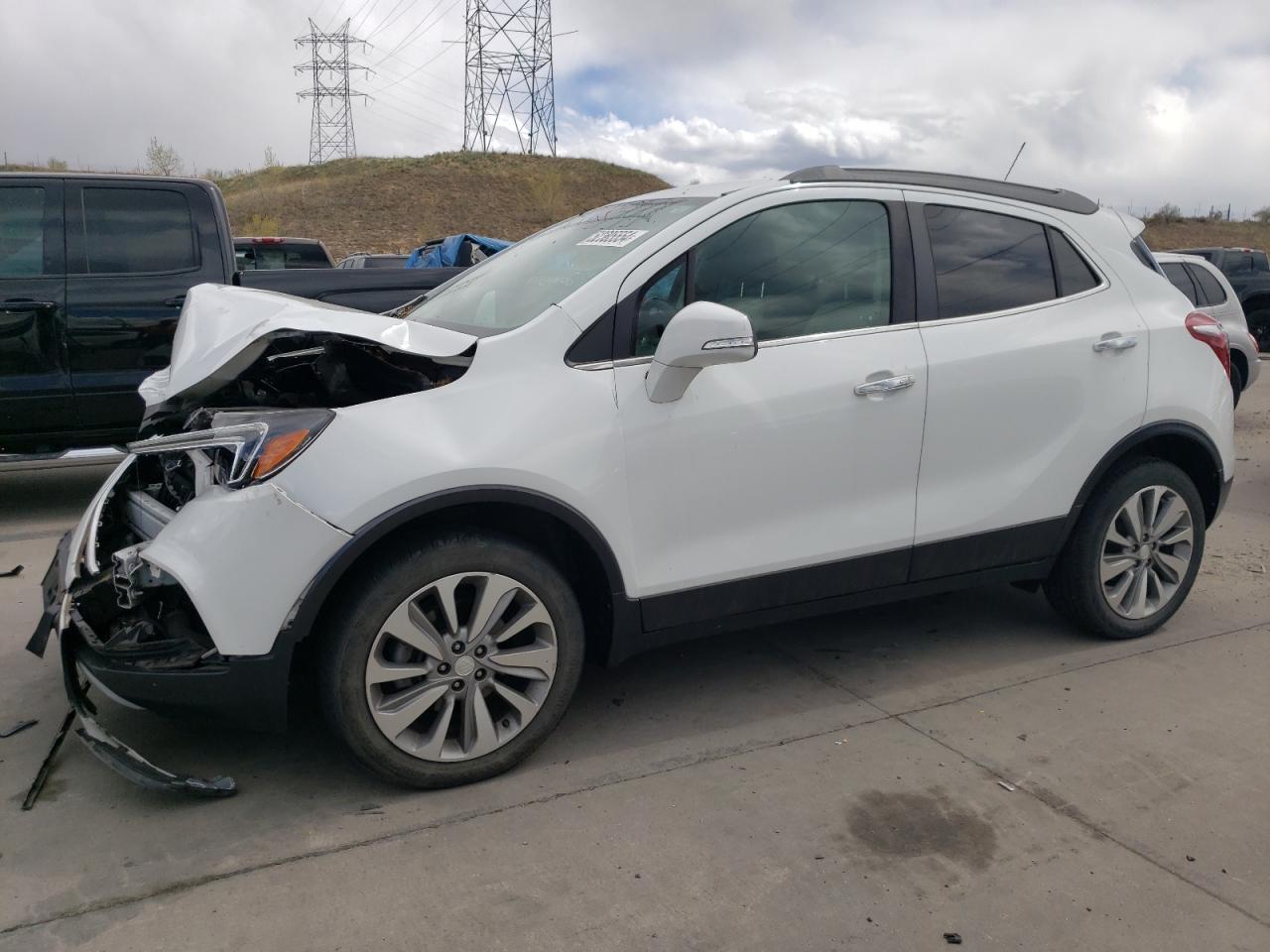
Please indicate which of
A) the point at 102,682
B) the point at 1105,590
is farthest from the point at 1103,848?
the point at 102,682

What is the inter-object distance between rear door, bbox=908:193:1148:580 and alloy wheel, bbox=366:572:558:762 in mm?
1494

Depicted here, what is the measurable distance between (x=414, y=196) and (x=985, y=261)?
5866cm

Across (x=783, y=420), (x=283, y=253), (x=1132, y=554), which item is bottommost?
(x=1132, y=554)

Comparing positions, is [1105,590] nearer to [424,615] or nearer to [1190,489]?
[1190,489]

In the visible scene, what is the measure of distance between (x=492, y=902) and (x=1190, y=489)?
10.9 feet

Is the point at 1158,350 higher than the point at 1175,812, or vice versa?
the point at 1158,350

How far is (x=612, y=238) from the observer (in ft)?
11.9

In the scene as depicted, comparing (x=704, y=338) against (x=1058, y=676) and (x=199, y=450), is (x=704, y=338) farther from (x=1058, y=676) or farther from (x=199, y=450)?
(x=1058, y=676)

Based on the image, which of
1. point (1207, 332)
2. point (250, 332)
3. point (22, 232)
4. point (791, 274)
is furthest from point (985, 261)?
point (22, 232)

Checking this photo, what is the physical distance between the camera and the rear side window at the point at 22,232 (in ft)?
20.2

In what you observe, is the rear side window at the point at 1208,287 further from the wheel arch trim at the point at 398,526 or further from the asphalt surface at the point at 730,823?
the wheel arch trim at the point at 398,526

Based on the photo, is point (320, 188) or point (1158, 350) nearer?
point (1158, 350)

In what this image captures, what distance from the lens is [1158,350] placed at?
13.6 ft

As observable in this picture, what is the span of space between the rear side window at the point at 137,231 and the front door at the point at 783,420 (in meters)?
4.44
